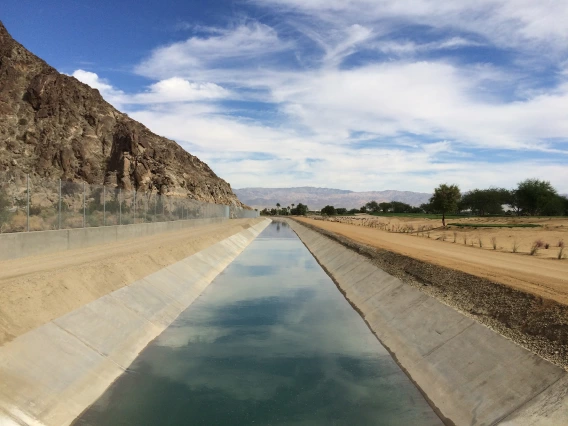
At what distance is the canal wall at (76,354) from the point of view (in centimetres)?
917

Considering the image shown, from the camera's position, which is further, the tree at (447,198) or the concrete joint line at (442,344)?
the tree at (447,198)

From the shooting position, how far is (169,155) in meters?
111

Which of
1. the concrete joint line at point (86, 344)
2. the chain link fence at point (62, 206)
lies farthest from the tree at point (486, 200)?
the concrete joint line at point (86, 344)

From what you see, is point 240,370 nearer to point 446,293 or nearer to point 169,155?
point 446,293

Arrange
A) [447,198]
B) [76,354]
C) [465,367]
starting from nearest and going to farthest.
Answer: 1. [465,367]
2. [76,354]
3. [447,198]

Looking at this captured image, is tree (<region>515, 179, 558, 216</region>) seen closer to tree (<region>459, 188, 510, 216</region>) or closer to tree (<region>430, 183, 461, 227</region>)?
tree (<region>459, 188, 510, 216</region>)

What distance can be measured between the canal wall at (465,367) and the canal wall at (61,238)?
603 inches

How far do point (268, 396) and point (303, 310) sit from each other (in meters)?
10.1

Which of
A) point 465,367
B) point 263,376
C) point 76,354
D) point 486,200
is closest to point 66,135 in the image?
point 76,354

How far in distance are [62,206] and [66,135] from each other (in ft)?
231

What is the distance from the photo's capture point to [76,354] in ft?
38.5

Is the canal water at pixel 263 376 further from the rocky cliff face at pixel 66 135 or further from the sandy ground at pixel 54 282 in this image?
the rocky cliff face at pixel 66 135

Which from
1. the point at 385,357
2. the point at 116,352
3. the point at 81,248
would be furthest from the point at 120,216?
the point at 385,357

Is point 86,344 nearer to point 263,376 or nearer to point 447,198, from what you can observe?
point 263,376
